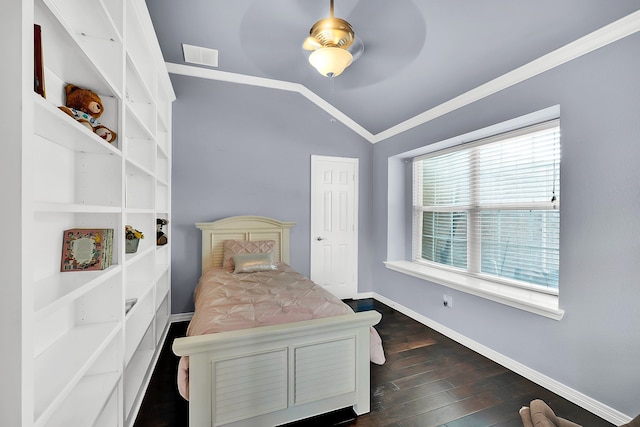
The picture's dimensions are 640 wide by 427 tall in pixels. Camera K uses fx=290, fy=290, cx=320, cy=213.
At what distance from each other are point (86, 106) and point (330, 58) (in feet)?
4.66

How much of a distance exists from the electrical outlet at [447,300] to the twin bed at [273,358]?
52.6 inches

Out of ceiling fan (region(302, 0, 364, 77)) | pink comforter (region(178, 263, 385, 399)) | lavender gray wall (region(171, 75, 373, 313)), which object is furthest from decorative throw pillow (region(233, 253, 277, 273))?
ceiling fan (region(302, 0, 364, 77))

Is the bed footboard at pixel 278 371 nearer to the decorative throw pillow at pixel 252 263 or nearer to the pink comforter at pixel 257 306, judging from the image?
the pink comforter at pixel 257 306

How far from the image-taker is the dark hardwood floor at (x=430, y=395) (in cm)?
179

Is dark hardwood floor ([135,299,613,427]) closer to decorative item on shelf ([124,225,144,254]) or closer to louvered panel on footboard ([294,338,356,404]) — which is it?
louvered panel on footboard ([294,338,356,404])

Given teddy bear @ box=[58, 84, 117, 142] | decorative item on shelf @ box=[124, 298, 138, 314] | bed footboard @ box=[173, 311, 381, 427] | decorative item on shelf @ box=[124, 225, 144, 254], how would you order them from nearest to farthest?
teddy bear @ box=[58, 84, 117, 142], bed footboard @ box=[173, 311, 381, 427], decorative item on shelf @ box=[124, 298, 138, 314], decorative item on shelf @ box=[124, 225, 144, 254]

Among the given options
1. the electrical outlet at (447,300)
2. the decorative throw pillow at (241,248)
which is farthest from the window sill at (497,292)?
the decorative throw pillow at (241,248)

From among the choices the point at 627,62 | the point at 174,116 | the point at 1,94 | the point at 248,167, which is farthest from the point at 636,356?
the point at 174,116

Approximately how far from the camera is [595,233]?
74.0 inches

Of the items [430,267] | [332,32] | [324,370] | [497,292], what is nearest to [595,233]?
[497,292]

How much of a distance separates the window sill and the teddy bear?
9.60 ft

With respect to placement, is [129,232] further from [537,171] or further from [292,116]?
[537,171]

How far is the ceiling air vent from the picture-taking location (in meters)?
2.95

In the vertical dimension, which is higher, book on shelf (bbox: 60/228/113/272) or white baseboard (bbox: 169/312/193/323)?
book on shelf (bbox: 60/228/113/272)
